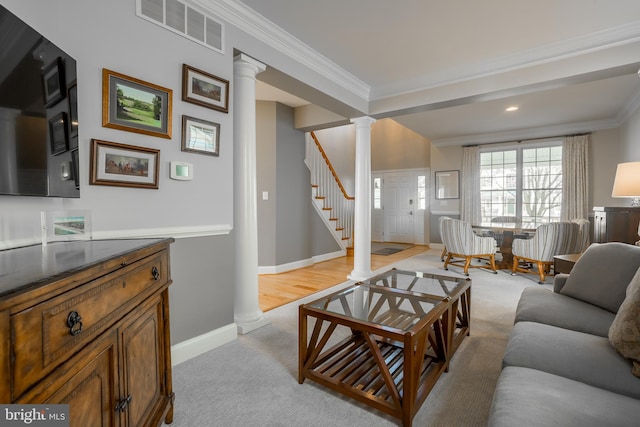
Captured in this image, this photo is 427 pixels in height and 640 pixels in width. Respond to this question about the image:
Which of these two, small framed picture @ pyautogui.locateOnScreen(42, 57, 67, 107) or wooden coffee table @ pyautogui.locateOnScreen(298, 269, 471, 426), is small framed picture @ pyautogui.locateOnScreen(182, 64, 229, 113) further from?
wooden coffee table @ pyautogui.locateOnScreen(298, 269, 471, 426)

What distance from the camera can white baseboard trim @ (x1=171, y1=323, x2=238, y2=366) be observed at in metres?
Result: 2.05

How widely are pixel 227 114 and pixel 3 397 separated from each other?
212 cm

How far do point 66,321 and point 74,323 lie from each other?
27mm

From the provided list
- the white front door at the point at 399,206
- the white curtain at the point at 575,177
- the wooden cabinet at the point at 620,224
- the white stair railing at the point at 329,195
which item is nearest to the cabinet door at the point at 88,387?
the wooden cabinet at the point at 620,224

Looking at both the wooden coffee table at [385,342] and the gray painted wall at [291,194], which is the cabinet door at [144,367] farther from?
the gray painted wall at [291,194]

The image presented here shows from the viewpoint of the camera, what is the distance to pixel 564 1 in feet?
7.48

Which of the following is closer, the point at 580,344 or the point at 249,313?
the point at 580,344

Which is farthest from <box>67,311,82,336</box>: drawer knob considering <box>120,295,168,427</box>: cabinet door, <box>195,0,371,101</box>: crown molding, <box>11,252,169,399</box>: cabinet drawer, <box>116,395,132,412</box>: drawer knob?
<box>195,0,371,101</box>: crown molding

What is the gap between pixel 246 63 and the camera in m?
2.53

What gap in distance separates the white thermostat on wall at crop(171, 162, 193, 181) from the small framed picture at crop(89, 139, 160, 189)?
11 centimetres

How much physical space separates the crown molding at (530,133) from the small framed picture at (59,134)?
283 inches

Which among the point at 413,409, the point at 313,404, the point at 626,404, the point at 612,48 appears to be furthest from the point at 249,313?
the point at 612,48

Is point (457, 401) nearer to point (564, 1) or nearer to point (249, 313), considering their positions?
point (249, 313)

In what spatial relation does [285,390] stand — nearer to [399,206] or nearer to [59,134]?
[59,134]
